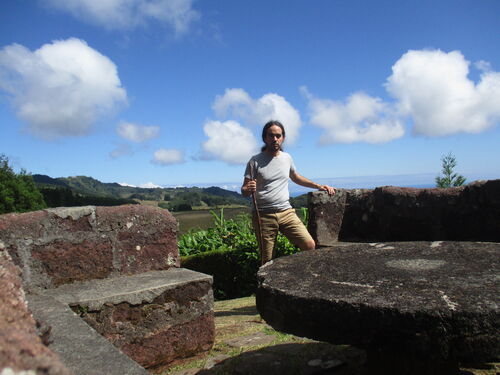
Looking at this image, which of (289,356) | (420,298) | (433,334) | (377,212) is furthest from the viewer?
(377,212)

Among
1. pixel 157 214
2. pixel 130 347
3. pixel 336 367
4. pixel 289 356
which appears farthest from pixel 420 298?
pixel 157 214

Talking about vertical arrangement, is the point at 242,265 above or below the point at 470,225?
below

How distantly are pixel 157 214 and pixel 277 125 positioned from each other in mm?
1554

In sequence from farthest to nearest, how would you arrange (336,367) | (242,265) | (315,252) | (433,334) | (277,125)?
(242,265)
(277,125)
(315,252)
(336,367)
(433,334)

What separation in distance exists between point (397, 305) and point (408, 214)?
321 centimetres

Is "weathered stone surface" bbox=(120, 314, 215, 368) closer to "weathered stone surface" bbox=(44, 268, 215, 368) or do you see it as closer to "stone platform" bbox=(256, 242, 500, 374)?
"weathered stone surface" bbox=(44, 268, 215, 368)

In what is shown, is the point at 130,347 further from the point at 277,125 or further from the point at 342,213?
the point at 342,213

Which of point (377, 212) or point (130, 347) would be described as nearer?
point (130, 347)

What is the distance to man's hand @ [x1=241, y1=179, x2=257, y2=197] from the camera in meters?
3.92

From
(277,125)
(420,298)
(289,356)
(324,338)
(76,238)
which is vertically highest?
(277,125)

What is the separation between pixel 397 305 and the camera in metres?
1.74

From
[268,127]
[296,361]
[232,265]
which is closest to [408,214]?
[268,127]

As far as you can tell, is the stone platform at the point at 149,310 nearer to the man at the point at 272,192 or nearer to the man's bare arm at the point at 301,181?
the man at the point at 272,192

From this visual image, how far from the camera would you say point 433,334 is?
165cm
